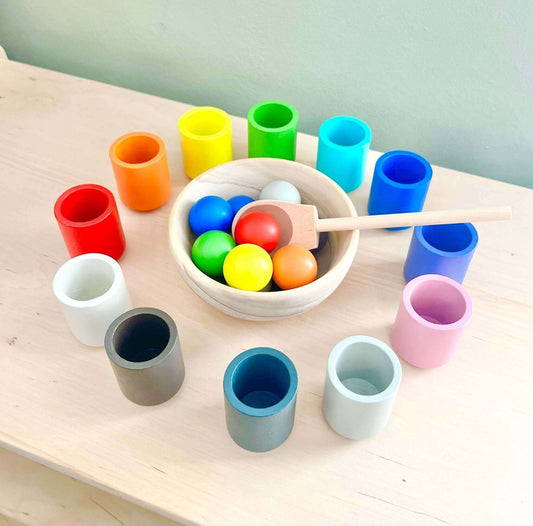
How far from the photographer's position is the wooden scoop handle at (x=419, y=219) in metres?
0.65

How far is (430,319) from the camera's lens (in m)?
0.69

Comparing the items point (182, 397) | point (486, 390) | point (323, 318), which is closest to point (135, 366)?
point (182, 397)

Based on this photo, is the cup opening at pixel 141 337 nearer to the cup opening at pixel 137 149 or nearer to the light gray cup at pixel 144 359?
the light gray cup at pixel 144 359

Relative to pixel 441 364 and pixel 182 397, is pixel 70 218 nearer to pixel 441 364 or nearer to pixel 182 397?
pixel 182 397

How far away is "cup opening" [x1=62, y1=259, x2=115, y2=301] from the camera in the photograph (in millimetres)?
669

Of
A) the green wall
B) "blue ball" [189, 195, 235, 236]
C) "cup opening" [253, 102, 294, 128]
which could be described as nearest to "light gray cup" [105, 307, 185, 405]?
"blue ball" [189, 195, 235, 236]

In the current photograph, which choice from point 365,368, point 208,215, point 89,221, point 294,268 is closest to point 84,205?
point 89,221

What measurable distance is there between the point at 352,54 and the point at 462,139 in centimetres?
22

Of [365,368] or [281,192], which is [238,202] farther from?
[365,368]

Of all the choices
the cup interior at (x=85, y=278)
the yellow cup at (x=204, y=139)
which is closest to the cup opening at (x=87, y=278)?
the cup interior at (x=85, y=278)

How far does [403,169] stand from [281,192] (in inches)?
6.9

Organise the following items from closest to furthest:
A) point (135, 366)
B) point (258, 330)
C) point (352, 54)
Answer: point (135, 366) < point (258, 330) < point (352, 54)

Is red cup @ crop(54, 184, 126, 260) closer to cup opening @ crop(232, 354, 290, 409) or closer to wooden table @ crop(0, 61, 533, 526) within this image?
wooden table @ crop(0, 61, 533, 526)

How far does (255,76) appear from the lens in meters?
1.00
